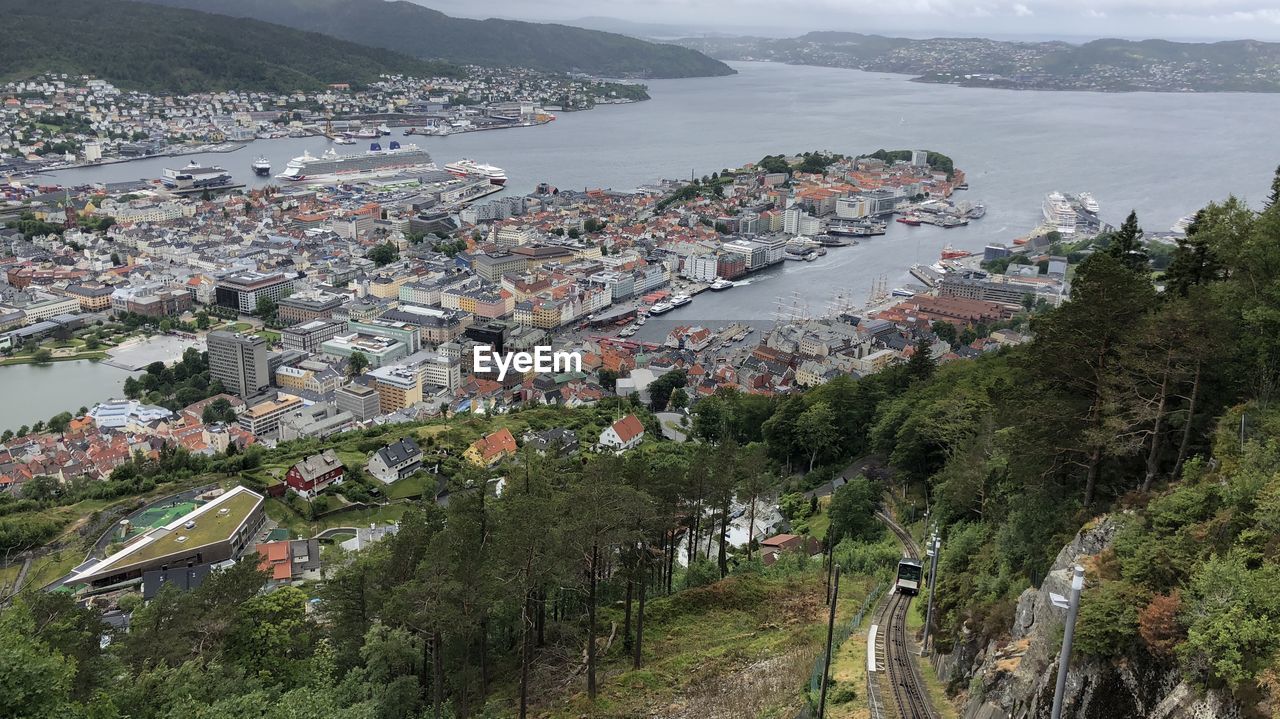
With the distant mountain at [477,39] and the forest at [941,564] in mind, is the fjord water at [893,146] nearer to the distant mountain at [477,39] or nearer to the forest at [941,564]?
the forest at [941,564]

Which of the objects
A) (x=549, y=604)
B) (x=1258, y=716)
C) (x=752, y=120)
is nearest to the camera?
(x=1258, y=716)

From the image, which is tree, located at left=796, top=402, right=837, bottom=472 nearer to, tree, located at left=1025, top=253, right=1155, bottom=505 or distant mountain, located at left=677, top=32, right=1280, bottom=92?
tree, located at left=1025, top=253, right=1155, bottom=505

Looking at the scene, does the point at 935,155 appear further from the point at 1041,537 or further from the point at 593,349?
the point at 1041,537

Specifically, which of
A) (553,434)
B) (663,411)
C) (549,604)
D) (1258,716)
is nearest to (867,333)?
(663,411)

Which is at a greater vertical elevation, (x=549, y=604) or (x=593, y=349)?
(x=549, y=604)

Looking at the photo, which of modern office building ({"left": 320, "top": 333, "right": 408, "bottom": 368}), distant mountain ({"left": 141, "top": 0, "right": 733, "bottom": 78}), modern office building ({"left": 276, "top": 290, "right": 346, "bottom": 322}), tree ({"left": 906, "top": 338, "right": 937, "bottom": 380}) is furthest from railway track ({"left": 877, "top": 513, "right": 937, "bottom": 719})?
distant mountain ({"left": 141, "top": 0, "right": 733, "bottom": 78})

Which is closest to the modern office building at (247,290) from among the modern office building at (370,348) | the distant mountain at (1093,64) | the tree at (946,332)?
A: the modern office building at (370,348)
